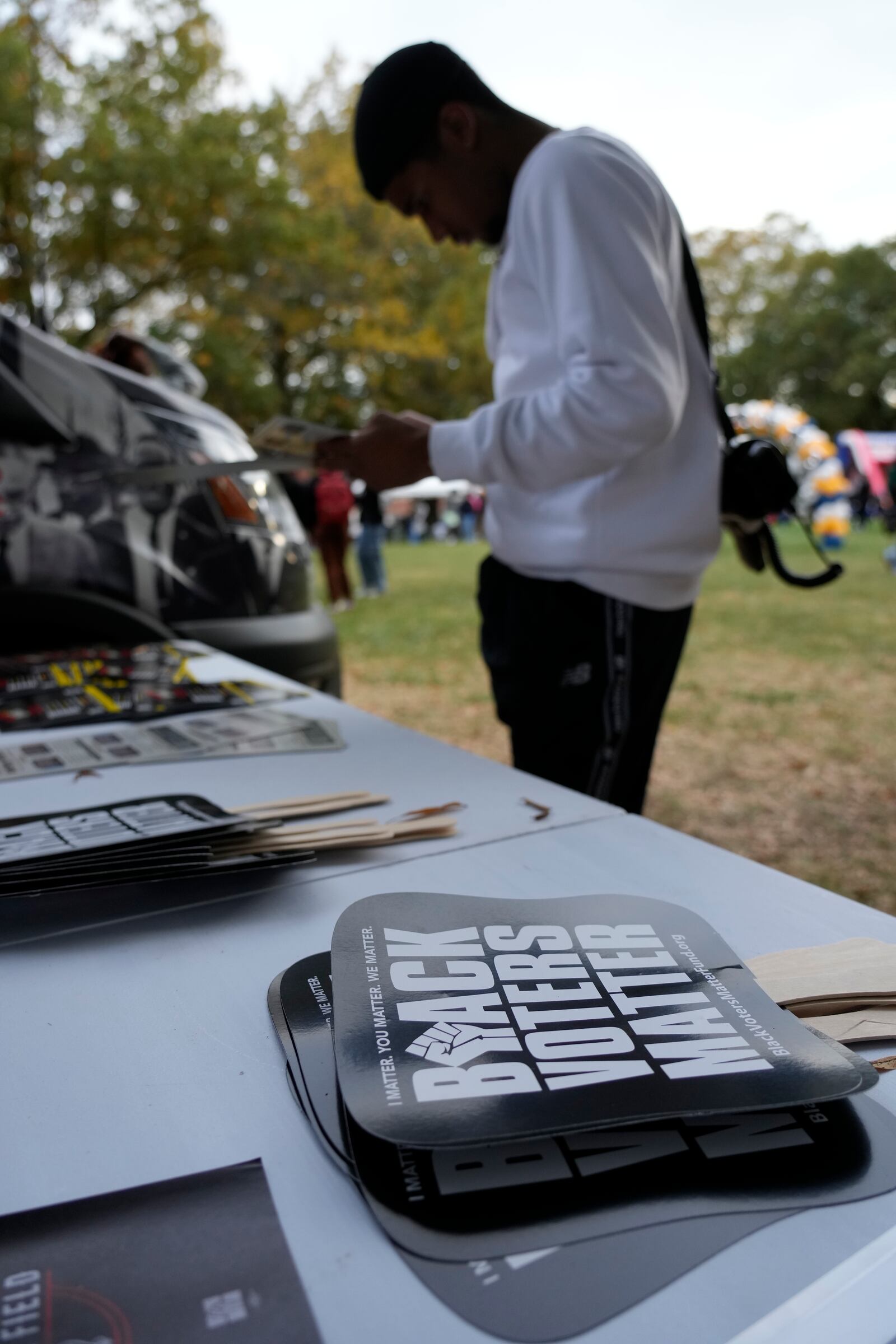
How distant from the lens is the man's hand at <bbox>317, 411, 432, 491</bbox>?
4.68ft

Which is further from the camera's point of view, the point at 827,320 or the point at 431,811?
the point at 827,320

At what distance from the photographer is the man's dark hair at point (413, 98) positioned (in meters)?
1.40

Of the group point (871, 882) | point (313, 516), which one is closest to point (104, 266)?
point (313, 516)

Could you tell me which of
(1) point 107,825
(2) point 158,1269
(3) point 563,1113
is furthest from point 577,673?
(2) point 158,1269

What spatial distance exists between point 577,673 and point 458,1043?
98 cm

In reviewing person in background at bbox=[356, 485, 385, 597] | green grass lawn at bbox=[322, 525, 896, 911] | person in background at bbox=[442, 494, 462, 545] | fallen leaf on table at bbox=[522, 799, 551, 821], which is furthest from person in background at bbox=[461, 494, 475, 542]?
fallen leaf on table at bbox=[522, 799, 551, 821]

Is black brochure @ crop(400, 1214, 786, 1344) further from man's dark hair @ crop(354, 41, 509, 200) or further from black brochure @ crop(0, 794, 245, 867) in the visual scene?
man's dark hair @ crop(354, 41, 509, 200)

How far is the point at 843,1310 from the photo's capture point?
40 cm

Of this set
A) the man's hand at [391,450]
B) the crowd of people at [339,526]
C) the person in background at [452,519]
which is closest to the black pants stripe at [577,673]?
the man's hand at [391,450]

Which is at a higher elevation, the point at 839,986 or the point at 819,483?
the point at 819,483

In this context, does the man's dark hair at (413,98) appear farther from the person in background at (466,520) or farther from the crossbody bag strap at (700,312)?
the person in background at (466,520)

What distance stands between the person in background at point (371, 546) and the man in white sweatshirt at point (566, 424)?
905 cm

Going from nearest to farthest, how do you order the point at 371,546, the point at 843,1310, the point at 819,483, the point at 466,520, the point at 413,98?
the point at 843,1310 < the point at 413,98 < the point at 371,546 < the point at 819,483 < the point at 466,520

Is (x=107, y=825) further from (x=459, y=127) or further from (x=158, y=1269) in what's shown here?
(x=459, y=127)
